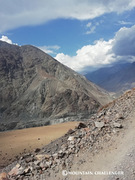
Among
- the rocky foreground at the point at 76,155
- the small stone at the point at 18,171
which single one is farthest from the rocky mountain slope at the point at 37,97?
the small stone at the point at 18,171

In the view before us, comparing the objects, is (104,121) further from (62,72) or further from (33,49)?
(33,49)

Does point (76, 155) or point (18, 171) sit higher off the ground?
point (76, 155)

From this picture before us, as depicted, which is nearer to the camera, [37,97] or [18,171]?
[18,171]

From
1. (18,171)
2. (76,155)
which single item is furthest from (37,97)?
(76,155)

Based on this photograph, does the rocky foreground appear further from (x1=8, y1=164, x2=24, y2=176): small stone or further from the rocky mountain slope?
the rocky mountain slope

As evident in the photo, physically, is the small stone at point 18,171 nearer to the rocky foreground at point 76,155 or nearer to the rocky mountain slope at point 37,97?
the rocky foreground at point 76,155

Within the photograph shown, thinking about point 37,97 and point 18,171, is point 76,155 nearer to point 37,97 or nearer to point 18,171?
point 18,171

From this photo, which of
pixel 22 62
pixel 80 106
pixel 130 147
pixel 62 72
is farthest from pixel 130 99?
pixel 22 62

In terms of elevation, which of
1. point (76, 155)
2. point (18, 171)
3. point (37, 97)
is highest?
point (37, 97)
